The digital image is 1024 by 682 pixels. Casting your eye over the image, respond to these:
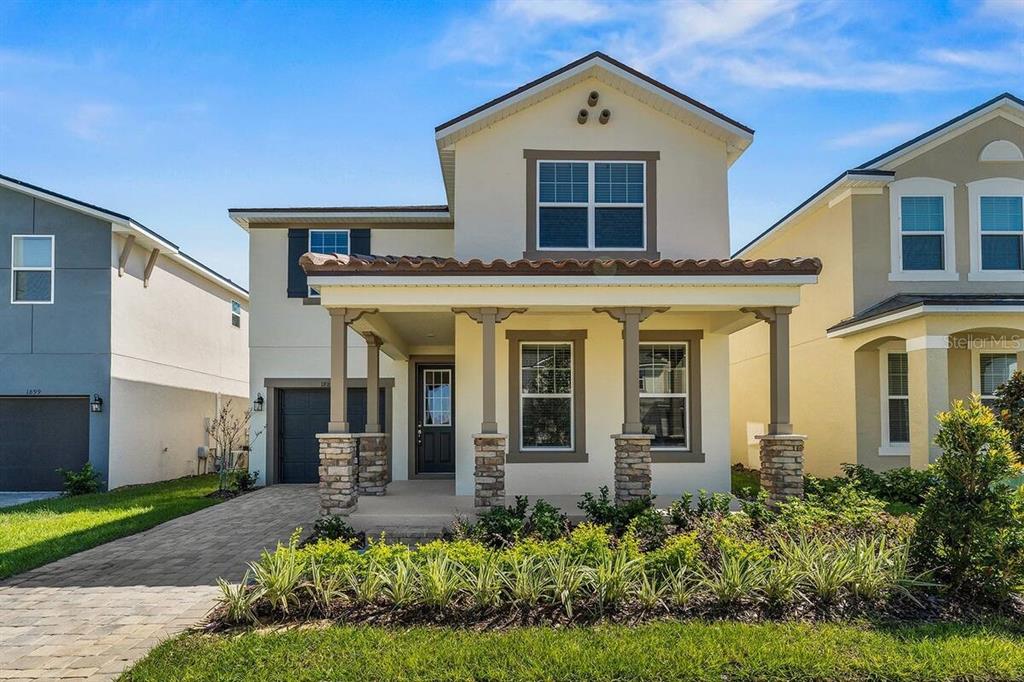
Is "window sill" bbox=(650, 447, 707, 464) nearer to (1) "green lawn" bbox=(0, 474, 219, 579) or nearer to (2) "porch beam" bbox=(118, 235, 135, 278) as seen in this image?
(1) "green lawn" bbox=(0, 474, 219, 579)

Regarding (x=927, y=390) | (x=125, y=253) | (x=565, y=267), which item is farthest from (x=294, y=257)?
(x=927, y=390)

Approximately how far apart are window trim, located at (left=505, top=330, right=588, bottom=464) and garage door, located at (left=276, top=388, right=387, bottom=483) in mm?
5108

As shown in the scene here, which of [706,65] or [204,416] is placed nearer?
[706,65]

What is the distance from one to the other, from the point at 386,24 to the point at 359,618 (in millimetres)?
7966

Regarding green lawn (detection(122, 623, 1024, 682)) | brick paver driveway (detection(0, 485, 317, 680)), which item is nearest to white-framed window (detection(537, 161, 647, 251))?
brick paver driveway (detection(0, 485, 317, 680))

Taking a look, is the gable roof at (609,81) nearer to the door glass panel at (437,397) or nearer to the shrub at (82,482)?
the door glass panel at (437,397)

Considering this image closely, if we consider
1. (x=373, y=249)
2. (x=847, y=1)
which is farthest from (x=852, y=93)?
(x=373, y=249)

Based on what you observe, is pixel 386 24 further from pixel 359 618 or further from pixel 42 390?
pixel 42 390

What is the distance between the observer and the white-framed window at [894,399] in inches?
530

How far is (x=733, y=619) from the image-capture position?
566 centimetres

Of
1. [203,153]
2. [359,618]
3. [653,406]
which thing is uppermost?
[203,153]

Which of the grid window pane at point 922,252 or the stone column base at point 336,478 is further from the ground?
the grid window pane at point 922,252

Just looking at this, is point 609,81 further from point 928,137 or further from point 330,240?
point 330,240

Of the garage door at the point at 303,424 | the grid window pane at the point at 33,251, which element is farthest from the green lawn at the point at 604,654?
the grid window pane at the point at 33,251
